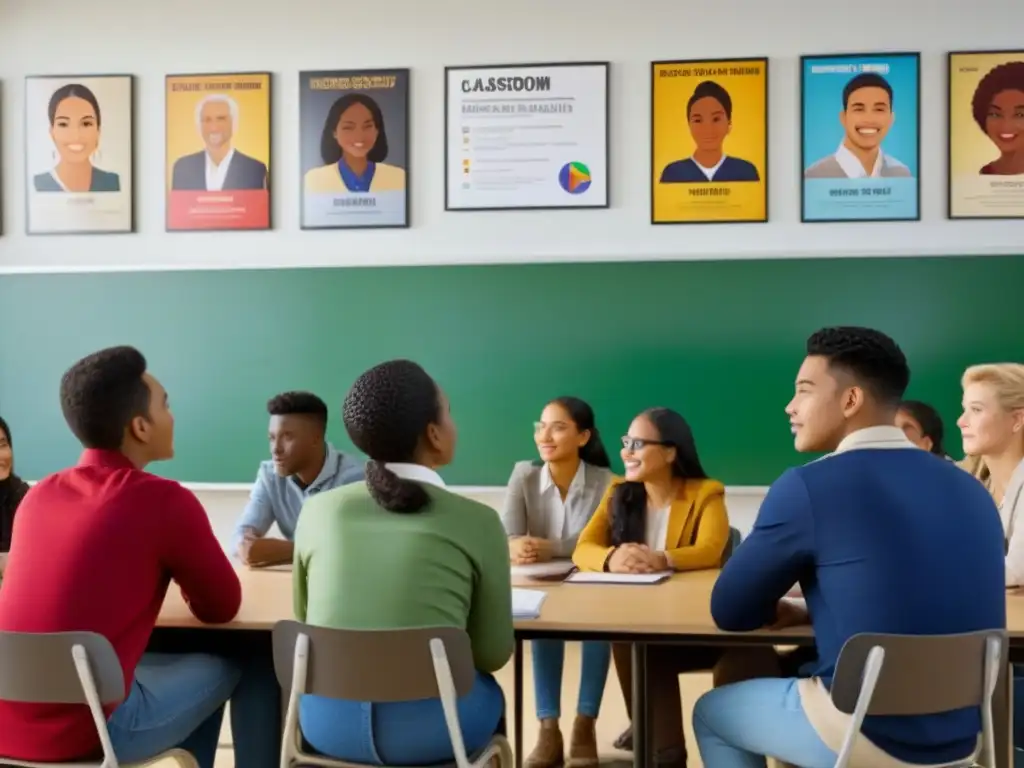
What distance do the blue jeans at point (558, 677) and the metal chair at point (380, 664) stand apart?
1448mm

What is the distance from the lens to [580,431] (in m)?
3.66

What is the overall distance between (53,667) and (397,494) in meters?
0.71

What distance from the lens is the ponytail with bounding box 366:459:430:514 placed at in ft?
6.37

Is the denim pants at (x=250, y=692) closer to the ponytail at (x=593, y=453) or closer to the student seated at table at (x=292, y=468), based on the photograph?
the student seated at table at (x=292, y=468)

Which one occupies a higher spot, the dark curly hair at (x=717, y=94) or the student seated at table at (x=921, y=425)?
the dark curly hair at (x=717, y=94)

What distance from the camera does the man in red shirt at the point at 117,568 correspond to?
6.45 ft

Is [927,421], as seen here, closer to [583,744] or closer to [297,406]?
[583,744]

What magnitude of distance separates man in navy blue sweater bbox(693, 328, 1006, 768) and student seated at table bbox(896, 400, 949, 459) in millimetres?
1477

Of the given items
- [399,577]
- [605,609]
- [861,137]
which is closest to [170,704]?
[399,577]

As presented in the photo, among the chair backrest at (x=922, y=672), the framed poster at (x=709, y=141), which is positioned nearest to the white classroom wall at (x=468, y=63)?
the framed poster at (x=709, y=141)

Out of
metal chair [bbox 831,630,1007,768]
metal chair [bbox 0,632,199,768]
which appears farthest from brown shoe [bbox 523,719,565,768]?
metal chair [bbox 0,632,199,768]

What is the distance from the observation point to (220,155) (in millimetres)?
4688

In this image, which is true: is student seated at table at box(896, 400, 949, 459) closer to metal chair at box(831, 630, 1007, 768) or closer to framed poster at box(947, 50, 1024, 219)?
framed poster at box(947, 50, 1024, 219)

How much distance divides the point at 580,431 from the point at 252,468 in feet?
5.75
